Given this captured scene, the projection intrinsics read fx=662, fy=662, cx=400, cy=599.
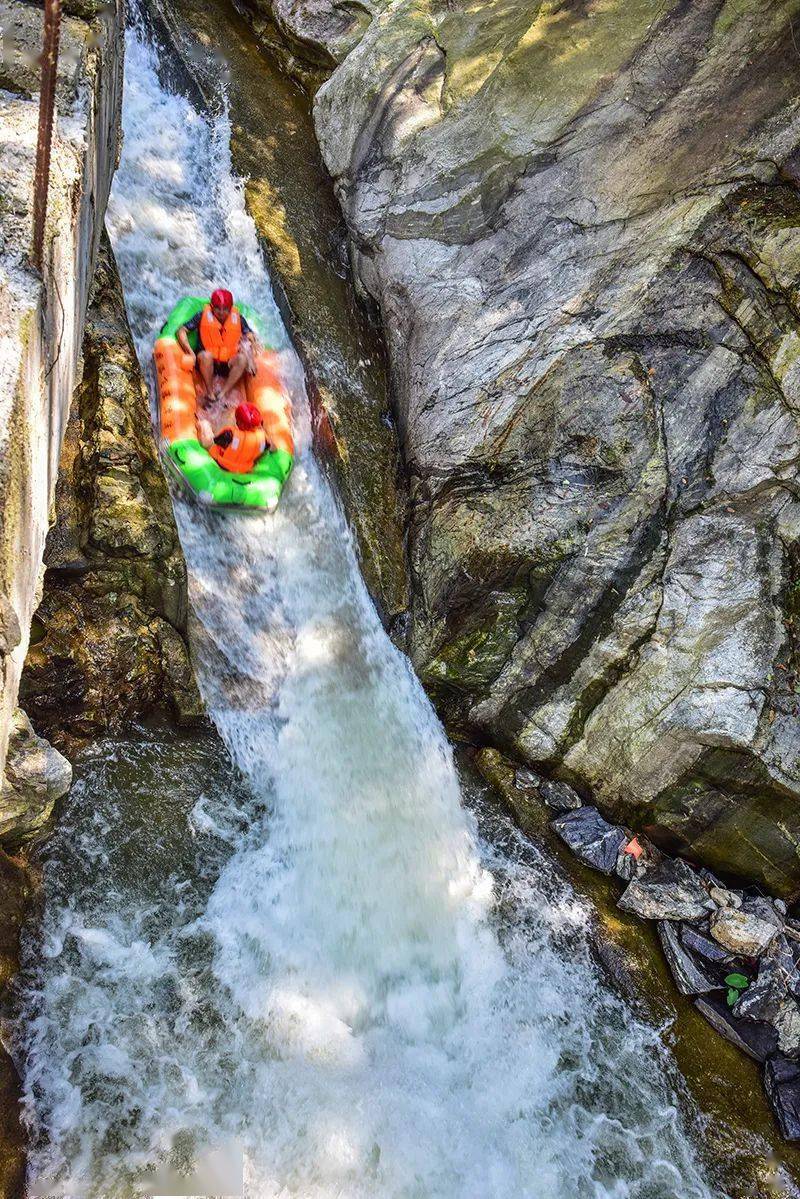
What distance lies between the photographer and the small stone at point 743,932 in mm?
3932

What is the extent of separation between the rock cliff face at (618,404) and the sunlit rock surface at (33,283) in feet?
Result: 8.55

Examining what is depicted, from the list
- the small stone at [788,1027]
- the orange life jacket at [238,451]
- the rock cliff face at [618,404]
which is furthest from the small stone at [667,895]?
the orange life jacket at [238,451]

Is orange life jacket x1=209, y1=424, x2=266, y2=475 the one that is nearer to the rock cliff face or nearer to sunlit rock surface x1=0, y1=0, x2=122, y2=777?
the rock cliff face

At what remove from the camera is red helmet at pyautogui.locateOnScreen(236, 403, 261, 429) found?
4.91 metres

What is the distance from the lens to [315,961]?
3629 millimetres

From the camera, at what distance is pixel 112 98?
14.0ft

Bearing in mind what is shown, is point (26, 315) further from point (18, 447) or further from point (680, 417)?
point (680, 417)

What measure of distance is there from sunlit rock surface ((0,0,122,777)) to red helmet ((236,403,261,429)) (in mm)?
1480

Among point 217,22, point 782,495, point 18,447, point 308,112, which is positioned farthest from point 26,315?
point 217,22

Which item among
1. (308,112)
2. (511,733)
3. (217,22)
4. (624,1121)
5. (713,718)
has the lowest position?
(624,1121)

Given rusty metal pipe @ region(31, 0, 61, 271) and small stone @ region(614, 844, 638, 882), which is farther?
small stone @ region(614, 844, 638, 882)

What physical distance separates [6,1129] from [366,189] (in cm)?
671

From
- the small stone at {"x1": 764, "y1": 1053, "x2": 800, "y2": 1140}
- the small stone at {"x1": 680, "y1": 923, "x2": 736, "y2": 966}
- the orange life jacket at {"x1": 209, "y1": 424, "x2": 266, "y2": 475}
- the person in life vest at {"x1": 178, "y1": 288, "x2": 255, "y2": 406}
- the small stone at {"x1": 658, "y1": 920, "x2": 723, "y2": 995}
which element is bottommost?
the small stone at {"x1": 764, "y1": 1053, "x2": 800, "y2": 1140}

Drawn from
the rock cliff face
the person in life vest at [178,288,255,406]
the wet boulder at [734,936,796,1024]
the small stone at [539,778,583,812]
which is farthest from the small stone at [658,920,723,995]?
the person in life vest at [178,288,255,406]
